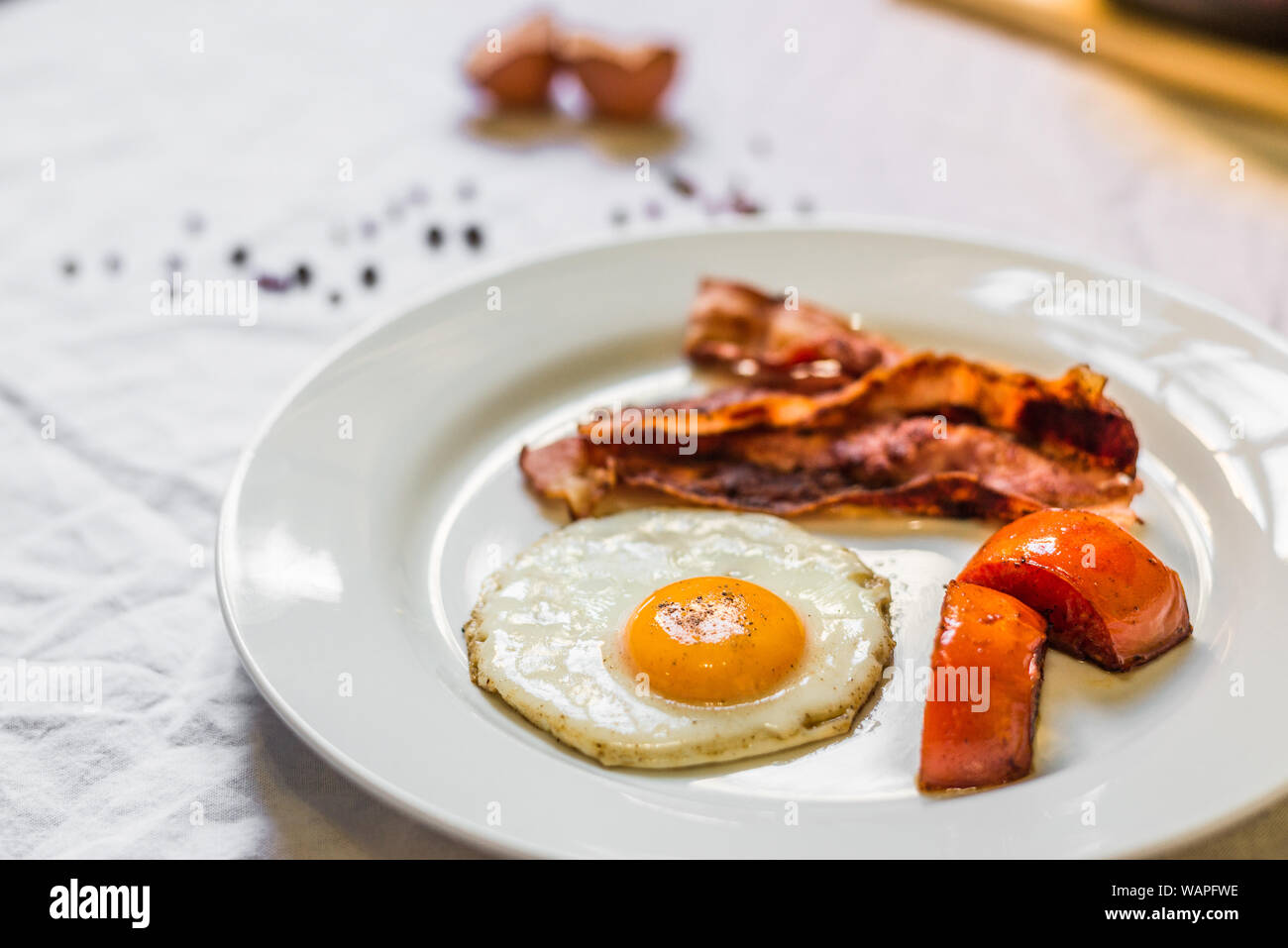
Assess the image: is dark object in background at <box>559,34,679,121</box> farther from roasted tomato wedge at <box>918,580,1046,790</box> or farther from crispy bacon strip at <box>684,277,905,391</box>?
roasted tomato wedge at <box>918,580,1046,790</box>

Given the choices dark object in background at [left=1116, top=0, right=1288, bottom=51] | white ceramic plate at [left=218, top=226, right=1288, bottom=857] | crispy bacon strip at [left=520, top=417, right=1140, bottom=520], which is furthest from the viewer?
dark object in background at [left=1116, top=0, right=1288, bottom=51]

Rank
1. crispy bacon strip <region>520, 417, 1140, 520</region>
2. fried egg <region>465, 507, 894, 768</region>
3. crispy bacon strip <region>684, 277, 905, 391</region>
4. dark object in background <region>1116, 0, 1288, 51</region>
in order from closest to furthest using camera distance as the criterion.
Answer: fried egg <region>465, 507, 894, 768</region> < crispy bacon strip <region>520, 417, 1140, 520</region> < crispy bacon strip <region>684, 277, 905, 391</region> < dark object in background <region>1116, 0, 1288, 51</region>

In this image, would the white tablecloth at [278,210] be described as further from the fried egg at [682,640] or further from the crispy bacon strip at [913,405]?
the crispy bacon strip at [913,405]

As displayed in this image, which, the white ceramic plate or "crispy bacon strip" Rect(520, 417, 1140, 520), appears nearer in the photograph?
the white ceramic plate

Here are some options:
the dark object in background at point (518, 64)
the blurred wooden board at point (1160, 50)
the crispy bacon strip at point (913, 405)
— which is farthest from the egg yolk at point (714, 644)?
the blurred wooden board at point (1160, 50)

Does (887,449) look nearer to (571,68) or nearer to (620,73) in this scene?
(620,73)

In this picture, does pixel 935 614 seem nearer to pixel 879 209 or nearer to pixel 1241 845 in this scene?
pixel 1241 845

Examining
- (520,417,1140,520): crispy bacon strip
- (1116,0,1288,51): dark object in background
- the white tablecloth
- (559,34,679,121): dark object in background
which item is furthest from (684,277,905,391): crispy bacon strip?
(1116,0,1288,51): dark object in background
